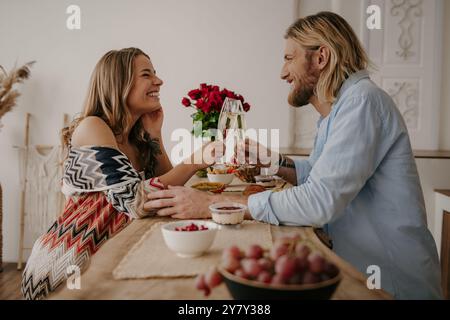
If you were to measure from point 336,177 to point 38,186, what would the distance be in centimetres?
309

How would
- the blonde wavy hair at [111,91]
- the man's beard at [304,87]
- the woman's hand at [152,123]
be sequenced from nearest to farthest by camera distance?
1. the man's beard at [304,87]
2. the blonde wavy hair at [111,91]
3. the woman's hand at [152,123]

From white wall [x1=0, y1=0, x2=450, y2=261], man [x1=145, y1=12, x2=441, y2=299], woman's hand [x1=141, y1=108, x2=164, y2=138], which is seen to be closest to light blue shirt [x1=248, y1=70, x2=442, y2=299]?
man [x1=145, y1=12, x2=441, y2=299]

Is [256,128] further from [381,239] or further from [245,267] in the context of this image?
[245,267]

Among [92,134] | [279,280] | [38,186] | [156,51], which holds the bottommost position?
[38,186]

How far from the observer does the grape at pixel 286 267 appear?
2.00 ft

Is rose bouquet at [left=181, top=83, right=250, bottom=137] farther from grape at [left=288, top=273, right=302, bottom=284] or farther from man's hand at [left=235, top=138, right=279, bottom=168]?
grape at [left=288, top=273, right=302, bottom=284]

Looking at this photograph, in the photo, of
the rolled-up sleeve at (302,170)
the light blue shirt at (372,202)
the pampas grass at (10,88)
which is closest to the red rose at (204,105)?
the rolled-up sleeve at (302,170)

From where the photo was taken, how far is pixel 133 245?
1041 mm

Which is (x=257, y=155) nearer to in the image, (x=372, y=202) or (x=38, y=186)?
(x=372, y=202)

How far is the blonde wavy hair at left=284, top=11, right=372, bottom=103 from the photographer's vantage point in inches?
58.4

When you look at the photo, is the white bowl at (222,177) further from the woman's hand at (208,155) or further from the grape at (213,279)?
the grape at (213,279)

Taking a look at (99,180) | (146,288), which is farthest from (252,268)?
(99,180)

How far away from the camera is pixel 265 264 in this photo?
2.11 feet

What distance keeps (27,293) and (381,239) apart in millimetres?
1165
